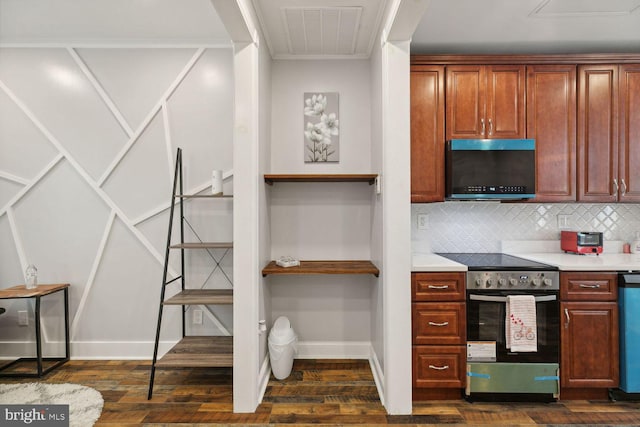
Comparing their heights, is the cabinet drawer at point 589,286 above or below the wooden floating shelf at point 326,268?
below

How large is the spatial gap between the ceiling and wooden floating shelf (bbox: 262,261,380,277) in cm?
173

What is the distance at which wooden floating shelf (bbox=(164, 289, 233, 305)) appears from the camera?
238 cm

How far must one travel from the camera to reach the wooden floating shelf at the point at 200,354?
2314 mm

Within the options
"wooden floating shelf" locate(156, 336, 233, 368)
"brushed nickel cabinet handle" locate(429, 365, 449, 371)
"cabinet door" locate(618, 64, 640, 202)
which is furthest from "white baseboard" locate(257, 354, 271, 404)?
"cabinet door" locate(618, 64, 640, 202)

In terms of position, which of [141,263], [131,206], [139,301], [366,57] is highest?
[366,57]

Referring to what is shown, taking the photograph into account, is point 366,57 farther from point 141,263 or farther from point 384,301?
point 141,263

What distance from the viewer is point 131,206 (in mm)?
2883

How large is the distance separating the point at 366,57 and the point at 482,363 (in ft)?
8.21

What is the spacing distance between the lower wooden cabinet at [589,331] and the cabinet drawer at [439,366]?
687 mm

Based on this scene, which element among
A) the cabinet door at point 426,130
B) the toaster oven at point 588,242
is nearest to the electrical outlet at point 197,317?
the cabinet door at point 426,130

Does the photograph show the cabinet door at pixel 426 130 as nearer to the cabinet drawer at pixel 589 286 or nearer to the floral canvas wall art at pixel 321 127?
the floral canvas wall art at pixel 321 127

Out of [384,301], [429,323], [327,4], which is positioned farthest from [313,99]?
[429,323]

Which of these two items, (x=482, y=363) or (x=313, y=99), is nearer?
(x=482, y=363)

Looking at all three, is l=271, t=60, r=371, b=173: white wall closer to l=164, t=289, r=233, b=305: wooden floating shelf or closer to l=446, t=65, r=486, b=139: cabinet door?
l=446, t=65, r=486, b=139: cabinet door
